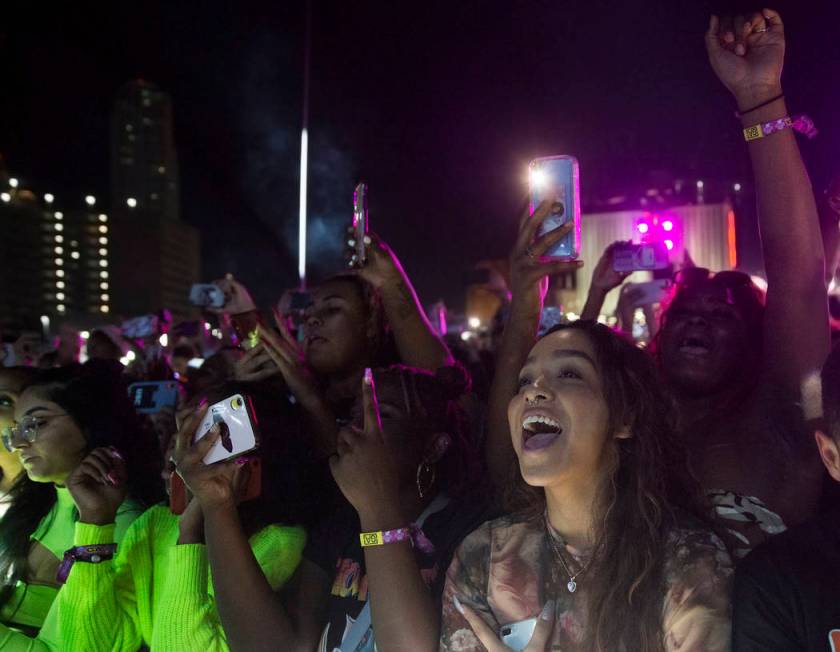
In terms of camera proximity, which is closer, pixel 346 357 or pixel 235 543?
pixel 235 543

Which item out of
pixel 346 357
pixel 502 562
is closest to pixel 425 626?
pixel 502 562

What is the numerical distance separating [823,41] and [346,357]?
3199 millimetres

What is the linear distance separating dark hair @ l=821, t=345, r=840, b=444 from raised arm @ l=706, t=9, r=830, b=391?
0.74 meters

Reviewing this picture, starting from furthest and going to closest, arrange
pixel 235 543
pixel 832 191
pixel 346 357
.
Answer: pixel 346 357, pixel 832 191, pixel 235 543

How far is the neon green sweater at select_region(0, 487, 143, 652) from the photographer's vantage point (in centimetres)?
316

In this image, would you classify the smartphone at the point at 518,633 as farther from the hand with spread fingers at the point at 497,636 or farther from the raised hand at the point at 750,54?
the raised hand at the point at 750,54

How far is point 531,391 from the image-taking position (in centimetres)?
202

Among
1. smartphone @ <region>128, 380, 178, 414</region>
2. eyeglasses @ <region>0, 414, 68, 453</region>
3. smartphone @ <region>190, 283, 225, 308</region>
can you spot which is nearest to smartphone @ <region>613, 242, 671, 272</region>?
eyeglasses @ <region>0, 414, 68, 453</region>

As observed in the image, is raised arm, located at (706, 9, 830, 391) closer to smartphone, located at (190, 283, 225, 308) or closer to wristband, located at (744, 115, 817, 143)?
wristband, located at (744, 115, 817, 143)

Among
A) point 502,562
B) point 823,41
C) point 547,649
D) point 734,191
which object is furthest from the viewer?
point 734,191

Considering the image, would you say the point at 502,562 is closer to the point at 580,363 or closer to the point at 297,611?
the point at 580,363

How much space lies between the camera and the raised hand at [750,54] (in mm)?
2539

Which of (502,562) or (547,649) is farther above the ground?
(502,562)

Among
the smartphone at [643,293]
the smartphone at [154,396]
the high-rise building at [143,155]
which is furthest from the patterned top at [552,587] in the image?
the high-rise building at [143,155]
